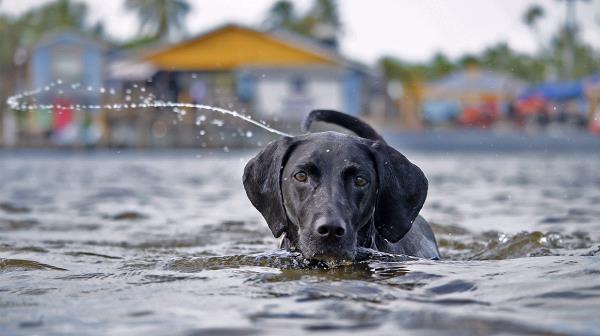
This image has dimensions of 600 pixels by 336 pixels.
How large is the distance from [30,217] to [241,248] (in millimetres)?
3746

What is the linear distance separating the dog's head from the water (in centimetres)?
19

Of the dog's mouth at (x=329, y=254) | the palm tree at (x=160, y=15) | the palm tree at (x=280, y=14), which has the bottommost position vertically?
the dog's mouth at (x=329, y=254)

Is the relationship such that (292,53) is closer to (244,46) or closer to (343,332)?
(244,46)

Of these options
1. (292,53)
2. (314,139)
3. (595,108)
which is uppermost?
(292,53)

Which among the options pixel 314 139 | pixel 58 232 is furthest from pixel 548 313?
pixel 58 232

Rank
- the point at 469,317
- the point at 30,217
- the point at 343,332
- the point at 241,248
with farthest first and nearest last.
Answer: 1. the point at 30,217
2. the point at 241,248
3. the point at 469,317
4. the point at 343,332

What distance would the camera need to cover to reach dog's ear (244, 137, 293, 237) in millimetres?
5375

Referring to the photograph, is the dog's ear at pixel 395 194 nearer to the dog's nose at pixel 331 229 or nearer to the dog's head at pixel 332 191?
the dog's head at pixel 332 191

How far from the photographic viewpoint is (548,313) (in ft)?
13.0

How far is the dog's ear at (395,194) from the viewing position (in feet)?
18.0

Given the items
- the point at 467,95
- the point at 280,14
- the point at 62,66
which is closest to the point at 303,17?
the point at 280,14

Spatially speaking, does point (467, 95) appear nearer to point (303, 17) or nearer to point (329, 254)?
point (303, 17)

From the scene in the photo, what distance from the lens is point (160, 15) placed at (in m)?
73.8

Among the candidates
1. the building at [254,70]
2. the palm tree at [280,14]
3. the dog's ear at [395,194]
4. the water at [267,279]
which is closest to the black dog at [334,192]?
the dog's ear at [395,194]
